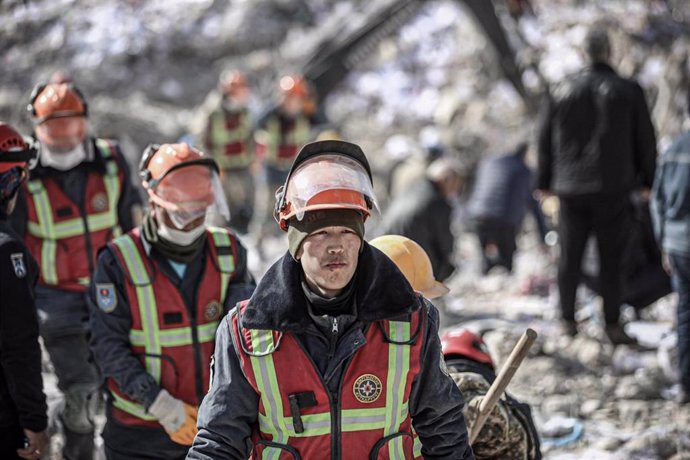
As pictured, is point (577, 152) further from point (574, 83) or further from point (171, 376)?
point (171, 376)

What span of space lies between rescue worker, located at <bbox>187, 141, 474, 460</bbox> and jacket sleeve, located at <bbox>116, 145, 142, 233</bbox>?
245cm

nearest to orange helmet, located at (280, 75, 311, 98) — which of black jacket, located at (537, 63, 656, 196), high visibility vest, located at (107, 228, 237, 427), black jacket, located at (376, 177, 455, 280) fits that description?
black jacket, located at (376, 177, 455, 280)

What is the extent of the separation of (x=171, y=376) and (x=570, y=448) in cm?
266

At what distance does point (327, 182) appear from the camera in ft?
8.47

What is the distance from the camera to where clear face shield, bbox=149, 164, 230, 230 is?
3766mm

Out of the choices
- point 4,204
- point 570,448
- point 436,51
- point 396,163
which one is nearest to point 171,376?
point 4,204

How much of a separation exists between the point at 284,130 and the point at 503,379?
27.7ft

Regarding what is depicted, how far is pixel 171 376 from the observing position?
3732 mm

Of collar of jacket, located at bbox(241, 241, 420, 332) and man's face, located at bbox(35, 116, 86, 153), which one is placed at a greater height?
man's face, located at bbox(35, 116, 86, 153)

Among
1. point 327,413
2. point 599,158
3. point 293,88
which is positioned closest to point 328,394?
point 327,413

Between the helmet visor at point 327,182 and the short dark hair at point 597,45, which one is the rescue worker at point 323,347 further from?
the short dark hair at point 597,45

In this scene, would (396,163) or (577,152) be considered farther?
(396,163)

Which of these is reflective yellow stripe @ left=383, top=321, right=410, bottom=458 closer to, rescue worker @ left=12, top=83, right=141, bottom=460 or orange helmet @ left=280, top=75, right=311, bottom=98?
rescue worker @ left=12, top=83, right=141, bottom=460

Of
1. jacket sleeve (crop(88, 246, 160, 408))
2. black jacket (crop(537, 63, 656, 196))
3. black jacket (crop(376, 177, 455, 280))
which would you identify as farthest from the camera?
black jacket (crop(376, 177, 455, 280))
